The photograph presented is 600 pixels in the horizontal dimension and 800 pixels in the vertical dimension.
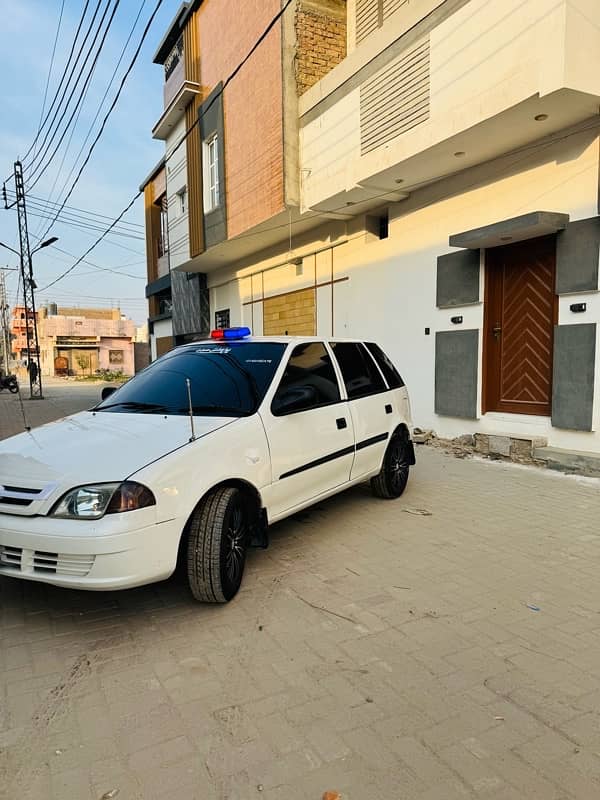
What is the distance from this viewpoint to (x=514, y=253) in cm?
790

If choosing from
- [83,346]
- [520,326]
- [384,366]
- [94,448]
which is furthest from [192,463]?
[83,346]

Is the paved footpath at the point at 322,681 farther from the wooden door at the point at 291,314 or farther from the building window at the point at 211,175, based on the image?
the building window at the point at 211,175

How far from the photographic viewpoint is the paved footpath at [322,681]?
205 cm

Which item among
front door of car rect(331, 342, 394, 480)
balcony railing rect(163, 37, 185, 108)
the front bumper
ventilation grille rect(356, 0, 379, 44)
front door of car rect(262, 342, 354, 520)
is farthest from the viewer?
balcony railing rect(163, 37, 185, 108)

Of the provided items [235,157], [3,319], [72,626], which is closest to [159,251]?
[235,157]

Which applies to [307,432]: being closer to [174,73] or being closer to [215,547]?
[215,547]

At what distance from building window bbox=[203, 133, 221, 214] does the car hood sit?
1142 centimetres

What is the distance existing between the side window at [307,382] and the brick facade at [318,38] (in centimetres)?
795

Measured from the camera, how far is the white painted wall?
268 inches

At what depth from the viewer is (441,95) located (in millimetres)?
7371

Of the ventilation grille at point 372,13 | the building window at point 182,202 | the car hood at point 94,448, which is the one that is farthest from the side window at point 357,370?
the building window at point 182,202

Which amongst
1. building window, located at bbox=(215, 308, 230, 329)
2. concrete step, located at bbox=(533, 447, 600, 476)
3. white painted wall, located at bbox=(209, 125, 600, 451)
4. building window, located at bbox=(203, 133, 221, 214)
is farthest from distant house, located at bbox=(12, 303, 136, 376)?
concrete step, located at bbox=(533, 447, 600, 476)

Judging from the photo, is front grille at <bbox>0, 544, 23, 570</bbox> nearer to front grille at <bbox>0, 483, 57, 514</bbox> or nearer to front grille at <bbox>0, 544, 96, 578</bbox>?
front grille at <bbox>0, 544, 96, 578</bbox>

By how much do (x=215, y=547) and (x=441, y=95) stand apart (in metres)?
6.96
